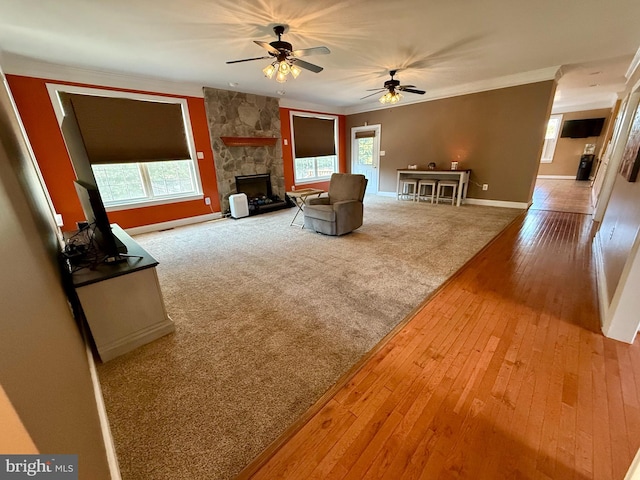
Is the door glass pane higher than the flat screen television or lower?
higher

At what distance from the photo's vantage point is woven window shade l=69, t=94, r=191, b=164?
391cm

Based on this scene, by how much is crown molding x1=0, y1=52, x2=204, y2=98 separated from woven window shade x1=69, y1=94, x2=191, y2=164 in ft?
0.70

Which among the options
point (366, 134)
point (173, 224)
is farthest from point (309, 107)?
point (173, 224)

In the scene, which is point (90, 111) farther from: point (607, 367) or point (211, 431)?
point (607, 367)

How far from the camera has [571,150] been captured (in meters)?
9.34

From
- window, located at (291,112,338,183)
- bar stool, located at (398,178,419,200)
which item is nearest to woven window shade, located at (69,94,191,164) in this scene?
window, located at (291,112,338,183)

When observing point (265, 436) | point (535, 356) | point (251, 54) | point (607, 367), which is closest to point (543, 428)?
point (535, 356)

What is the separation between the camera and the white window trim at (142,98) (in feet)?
12.0

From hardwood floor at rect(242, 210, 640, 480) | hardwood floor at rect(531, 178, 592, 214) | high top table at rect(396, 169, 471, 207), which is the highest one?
high top table at rect(396, 169, 471, 207)

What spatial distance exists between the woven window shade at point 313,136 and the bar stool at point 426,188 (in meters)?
2.91

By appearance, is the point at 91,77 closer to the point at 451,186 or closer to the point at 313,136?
the point at 313,136

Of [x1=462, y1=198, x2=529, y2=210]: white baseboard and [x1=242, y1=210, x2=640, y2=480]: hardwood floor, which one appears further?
[x1=462, y1=198, x2=529, y2=210]: white baseboard

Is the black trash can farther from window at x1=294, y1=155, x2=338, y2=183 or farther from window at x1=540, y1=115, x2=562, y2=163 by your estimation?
window at x1=294, y1=155, x2=338, y2=183

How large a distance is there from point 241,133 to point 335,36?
10.5ft
